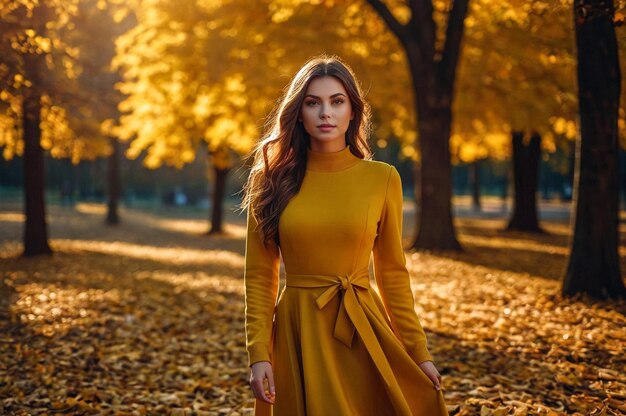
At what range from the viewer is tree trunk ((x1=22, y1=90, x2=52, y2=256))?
13844 millimetres

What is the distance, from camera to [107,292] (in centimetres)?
959

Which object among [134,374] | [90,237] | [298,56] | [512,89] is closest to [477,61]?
[512,89]

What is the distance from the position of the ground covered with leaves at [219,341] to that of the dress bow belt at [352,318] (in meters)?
2.17

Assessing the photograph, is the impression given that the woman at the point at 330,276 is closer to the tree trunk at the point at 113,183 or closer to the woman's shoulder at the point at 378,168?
the woman's shoulder at the point at 378,168

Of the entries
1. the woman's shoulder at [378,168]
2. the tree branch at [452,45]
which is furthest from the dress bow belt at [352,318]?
the tree branch at [452,45]

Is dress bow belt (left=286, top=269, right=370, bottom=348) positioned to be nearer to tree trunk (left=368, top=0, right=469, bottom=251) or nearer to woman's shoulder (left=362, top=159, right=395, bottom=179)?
woman's shoulder (left=362, top=159, right=395, bottom=179)

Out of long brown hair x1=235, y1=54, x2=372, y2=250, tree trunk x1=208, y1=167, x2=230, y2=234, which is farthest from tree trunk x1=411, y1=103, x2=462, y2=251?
tree trunk x1=208, y1=167, x2=230, y2=234

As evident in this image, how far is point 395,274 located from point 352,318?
31cm

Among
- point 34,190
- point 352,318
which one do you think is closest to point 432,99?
point 34,190

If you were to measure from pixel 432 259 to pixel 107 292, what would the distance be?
20.9ft

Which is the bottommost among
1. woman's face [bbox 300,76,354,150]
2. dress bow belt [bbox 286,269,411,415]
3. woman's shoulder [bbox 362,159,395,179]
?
dress bow belt [bbox 286,269,411,415]

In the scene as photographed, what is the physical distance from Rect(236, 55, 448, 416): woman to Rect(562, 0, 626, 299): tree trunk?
5536 millimetres

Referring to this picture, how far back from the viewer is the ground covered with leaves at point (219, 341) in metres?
4.78

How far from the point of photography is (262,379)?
2.45 meters
